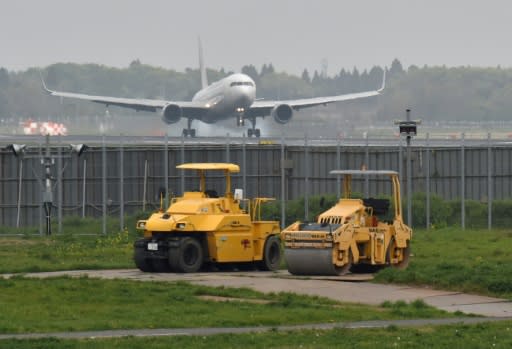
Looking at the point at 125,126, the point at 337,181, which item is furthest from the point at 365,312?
the point at 125,126

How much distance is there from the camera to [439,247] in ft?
112

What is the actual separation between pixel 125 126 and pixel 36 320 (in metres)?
91.9

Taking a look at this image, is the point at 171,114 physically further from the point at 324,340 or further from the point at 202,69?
the point at 324,340

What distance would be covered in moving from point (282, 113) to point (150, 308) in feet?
277

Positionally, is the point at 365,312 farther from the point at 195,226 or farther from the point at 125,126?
the point at 125,126

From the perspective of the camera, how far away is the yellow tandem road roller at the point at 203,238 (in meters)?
28.7

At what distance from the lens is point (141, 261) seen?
28812mm

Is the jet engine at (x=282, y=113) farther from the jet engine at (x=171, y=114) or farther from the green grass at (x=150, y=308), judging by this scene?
the green grass at (x=150, y=308)

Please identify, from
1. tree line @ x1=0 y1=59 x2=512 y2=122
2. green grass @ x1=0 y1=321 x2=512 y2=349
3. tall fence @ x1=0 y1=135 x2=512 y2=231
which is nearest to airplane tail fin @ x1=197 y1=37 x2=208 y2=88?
tree line @ x1=0 y1=59 x2=512 y2=122

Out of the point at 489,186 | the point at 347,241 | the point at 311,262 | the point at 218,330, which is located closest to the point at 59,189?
the point at 489,186

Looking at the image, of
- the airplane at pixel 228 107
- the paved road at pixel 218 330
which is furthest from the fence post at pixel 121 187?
the airplane at pixel 228 107

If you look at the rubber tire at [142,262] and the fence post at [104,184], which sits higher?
the fence post at [104,184]

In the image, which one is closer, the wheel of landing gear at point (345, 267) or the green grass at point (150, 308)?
the green grass at point (150, 308)

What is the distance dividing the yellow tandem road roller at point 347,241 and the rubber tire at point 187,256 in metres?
1.81
